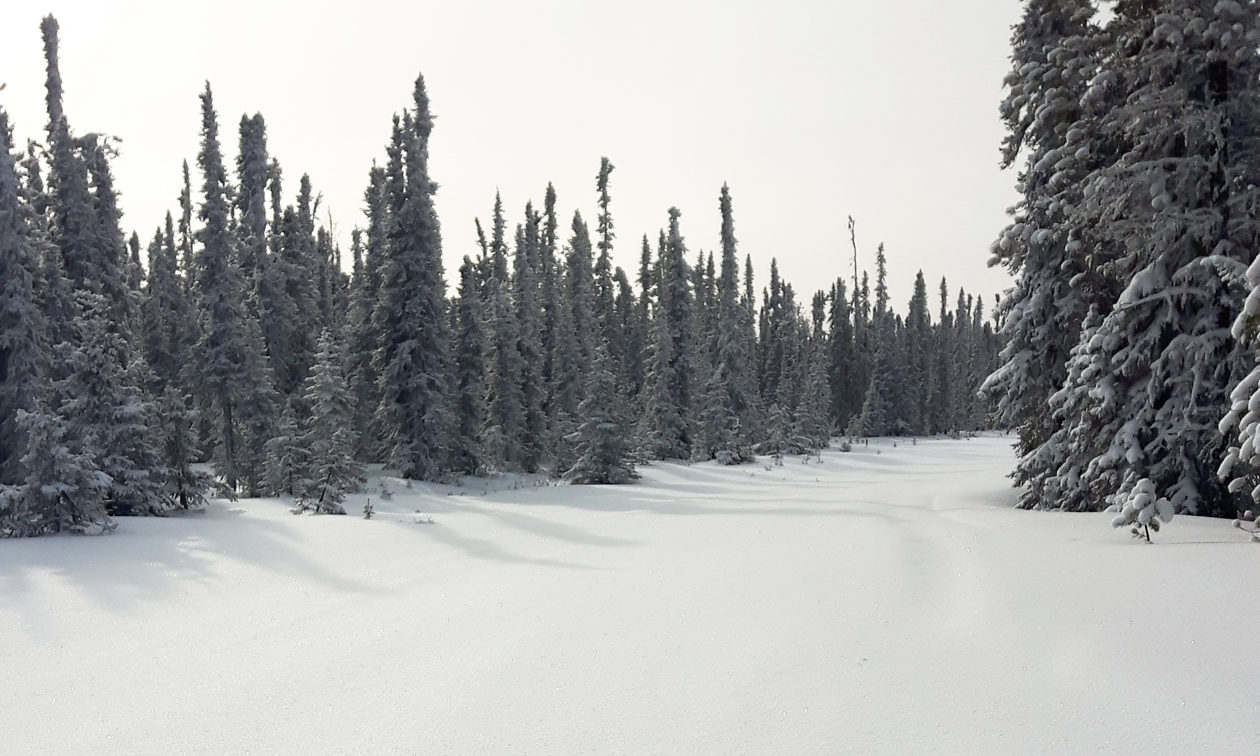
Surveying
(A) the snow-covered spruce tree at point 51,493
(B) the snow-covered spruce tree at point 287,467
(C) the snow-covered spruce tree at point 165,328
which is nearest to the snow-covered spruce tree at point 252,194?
(C) the snow-covered spruce tree at point 165,328

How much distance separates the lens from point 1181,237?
443 inches

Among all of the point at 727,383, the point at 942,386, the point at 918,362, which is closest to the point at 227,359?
the point at 727,383

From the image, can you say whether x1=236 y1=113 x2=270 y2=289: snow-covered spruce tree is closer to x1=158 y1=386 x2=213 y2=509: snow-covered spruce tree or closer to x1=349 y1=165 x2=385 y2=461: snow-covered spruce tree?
x1=349 y1=165 x2=385 y2=461: snow-covered spruce tree

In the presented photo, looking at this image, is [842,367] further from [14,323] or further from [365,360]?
[14,323]

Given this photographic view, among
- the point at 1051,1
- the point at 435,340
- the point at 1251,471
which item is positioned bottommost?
the point at 1251,471

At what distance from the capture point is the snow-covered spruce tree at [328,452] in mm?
16961

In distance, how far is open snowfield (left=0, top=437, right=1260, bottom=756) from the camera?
4.19 m

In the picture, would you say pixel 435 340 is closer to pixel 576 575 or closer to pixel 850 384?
pixel 576 575

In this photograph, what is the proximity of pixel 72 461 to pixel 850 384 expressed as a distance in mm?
68347

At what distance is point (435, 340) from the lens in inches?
1108

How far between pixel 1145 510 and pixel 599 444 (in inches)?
719

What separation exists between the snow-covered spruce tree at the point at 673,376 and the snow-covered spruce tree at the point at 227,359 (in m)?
17.1

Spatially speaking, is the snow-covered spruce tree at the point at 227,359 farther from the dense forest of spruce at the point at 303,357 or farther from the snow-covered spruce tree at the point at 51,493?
the snow-covered spruce tree at the point at 51,493

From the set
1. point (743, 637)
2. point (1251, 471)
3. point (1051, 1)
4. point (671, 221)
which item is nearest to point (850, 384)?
point (671, 221)
